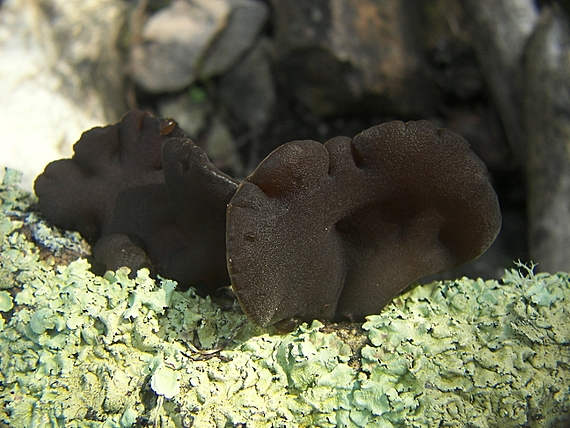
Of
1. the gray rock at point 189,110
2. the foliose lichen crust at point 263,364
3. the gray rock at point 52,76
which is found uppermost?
the gray rock at point 52,76

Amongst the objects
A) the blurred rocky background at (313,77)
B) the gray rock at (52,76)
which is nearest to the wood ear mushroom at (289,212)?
the gray rock at (52,76)

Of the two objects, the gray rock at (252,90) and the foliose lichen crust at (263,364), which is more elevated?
the foliose lichen crust at (263,364)

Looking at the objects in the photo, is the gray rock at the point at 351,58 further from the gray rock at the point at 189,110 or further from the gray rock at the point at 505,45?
the gray rock at the point at 189,110

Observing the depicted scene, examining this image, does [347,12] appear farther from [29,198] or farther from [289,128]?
[29,198]

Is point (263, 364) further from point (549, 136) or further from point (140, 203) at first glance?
point (549, 136)

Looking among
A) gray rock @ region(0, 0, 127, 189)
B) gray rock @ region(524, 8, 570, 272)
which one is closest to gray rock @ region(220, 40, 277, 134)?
gray rock @ region(0, 0, 127, 189)

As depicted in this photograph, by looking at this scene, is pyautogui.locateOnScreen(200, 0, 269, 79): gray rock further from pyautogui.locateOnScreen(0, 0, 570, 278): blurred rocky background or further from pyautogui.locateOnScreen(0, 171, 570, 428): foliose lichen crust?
pyautogui.locateOnScreen(0, 171, 570, 428): foliose lichen crust

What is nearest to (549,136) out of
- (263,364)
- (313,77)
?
(313,77)
